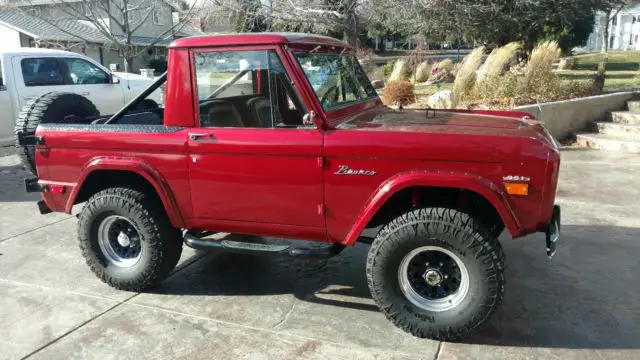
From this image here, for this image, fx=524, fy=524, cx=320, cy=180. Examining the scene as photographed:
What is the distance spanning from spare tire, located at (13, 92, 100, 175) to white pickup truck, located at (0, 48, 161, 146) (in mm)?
4743

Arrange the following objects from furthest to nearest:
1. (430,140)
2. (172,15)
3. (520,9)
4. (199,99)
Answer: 1. (172,15)
2. (520,9)
3. (199,99)
4. (430,140)

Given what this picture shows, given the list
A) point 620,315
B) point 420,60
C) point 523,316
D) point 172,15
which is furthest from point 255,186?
point 172,15

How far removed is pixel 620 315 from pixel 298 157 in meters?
2.54

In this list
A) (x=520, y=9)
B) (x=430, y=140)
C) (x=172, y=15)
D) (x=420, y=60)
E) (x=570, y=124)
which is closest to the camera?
(x=430, y=140)

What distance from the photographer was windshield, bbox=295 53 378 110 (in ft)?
12.5

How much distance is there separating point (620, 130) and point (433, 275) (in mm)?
7555

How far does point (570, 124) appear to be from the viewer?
9.70m

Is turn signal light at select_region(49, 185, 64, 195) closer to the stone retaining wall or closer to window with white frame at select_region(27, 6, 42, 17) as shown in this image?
the stone retaining wall

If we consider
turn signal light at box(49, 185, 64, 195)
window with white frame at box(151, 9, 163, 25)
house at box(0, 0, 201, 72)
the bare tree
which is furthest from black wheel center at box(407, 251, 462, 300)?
window with white frame at box(151, 9, 163, 25)

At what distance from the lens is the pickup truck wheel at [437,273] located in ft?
10.8

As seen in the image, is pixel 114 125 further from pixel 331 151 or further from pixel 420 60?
pixel 420 60

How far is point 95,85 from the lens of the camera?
10.2m

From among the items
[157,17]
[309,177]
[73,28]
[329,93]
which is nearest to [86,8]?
[73,28]

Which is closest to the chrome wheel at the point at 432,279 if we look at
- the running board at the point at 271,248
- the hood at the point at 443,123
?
the running board at the point at 271,248
